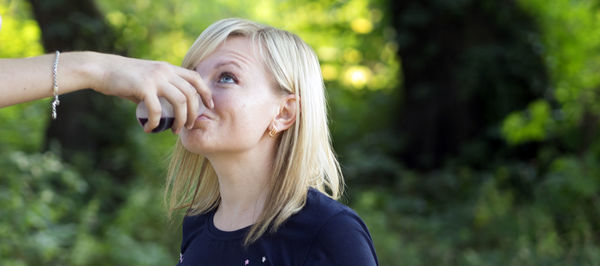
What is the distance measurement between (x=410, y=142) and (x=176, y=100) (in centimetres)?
749

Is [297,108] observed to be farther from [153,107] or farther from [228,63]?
[153,107]

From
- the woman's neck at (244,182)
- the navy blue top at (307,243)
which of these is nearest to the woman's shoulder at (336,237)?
the navy blue top at (307,243)

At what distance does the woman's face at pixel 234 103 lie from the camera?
1599 mm

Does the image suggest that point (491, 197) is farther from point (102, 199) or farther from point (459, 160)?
point (102, 199)

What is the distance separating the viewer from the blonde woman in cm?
155

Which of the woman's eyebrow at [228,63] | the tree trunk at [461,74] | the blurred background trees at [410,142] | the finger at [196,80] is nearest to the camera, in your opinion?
the finger at [196,80]

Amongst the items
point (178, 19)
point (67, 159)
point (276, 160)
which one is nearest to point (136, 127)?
point (67, 159)

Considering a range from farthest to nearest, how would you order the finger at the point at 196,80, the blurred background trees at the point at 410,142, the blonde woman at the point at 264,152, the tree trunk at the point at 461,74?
1. the tree trunk at the point at 461,74
2. the blurred background trees at the point at 410,142
3. the blonde woman at the point at 264,152
4. the finger at the point at 196,80

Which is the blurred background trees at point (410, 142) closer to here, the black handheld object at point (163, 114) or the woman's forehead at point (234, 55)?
the woman's forehead at point (234, 55)

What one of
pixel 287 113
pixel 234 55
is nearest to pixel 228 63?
pixel 234 55

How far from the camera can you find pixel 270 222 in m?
1.62

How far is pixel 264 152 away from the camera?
1.76m

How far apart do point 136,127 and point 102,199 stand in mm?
1216

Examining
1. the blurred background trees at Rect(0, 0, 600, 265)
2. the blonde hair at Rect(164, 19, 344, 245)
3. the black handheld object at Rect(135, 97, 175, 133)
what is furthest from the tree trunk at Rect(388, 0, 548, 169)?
the black handheld object at Rect(135, 97, 175, 133)
